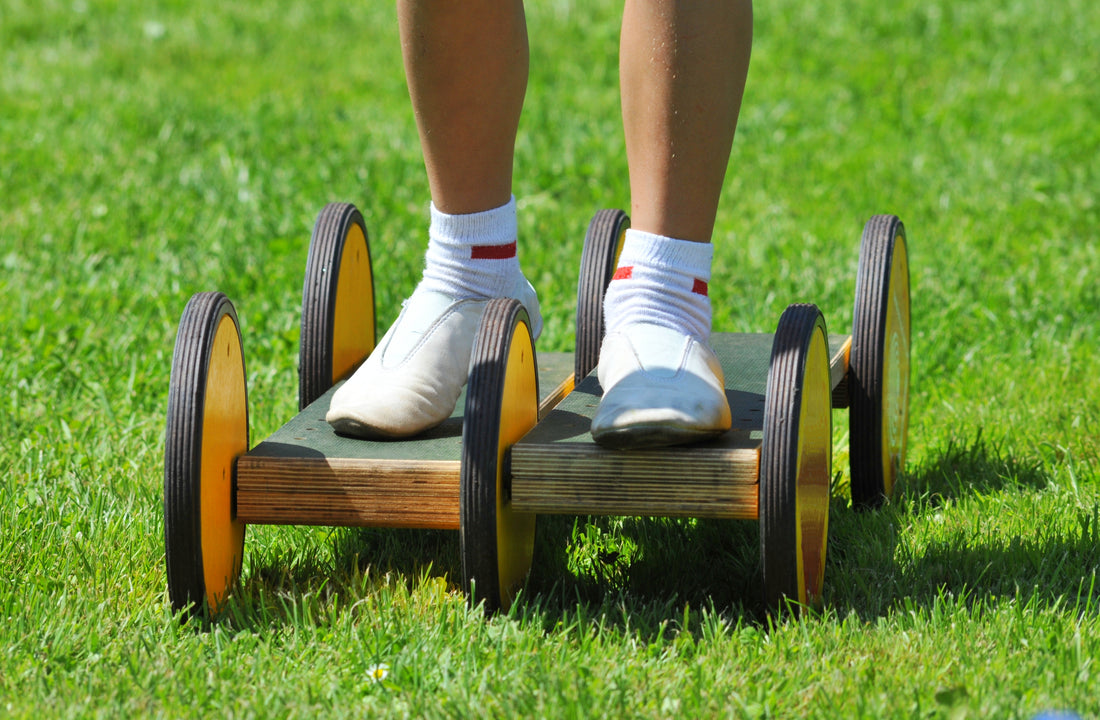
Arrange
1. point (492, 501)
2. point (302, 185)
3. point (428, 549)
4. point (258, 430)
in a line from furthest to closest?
point (302, 185) → point (258, 430) → point (428, 549) → point (492, 501)

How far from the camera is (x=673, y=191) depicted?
1.95 meters

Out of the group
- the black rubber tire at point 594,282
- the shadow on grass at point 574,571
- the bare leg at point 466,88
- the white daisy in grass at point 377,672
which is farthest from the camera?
the black rubber tire at point 594,282

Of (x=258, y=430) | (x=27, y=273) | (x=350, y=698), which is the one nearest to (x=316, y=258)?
(x=258, y=430)

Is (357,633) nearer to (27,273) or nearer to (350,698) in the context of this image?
(350,698)

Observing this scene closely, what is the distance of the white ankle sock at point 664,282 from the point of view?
6.46ft

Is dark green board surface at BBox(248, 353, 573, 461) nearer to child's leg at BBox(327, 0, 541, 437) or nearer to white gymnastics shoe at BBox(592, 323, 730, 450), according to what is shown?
child's leg at BBox(327, 0, 541, 437)

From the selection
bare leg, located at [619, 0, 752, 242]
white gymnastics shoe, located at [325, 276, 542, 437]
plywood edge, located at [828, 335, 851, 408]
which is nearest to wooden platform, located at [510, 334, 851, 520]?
white gymnastics shoe, located at [325, 276, 542, 437]

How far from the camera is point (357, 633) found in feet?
5.79

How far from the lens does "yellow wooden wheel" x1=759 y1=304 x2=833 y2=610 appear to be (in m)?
1.71

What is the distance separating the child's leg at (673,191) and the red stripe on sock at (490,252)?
239mm

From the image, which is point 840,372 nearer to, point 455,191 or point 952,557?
point 952,557

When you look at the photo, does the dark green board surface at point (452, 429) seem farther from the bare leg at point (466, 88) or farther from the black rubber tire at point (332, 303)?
the bare leg at point (466, 88)

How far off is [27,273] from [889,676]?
9.25 feet

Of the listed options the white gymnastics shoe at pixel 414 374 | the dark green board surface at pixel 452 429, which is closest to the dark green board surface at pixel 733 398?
the dark green board surface at pixel 452 429
